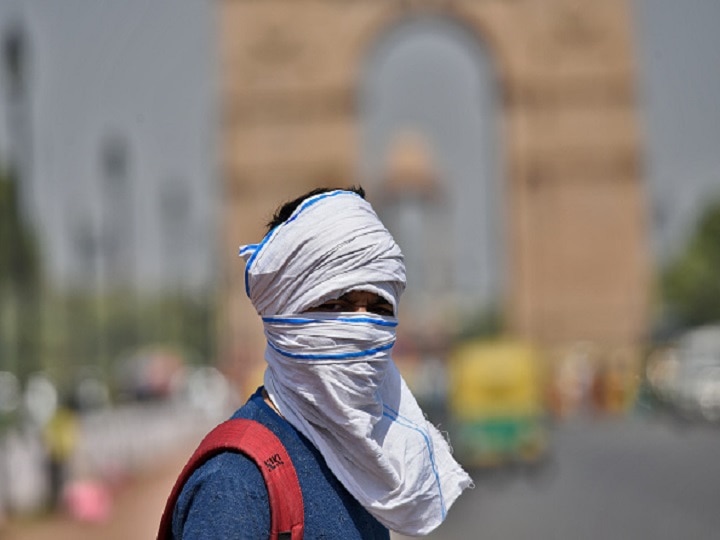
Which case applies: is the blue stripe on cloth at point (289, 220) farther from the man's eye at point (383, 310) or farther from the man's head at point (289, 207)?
the man's eye at point (383, 310)

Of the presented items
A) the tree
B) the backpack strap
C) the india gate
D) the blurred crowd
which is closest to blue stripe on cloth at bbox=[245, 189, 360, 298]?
the backpack strap

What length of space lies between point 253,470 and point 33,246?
7976 centimetres

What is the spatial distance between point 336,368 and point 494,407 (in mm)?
16995

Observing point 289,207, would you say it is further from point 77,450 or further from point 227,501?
point 77,450

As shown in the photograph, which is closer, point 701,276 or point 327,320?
point 327,320

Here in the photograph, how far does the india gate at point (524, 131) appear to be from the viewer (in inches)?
1489

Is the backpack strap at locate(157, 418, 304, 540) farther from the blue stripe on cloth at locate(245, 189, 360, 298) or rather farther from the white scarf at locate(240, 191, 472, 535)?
the blue stripe on cloth at locate(245, 189, 360, 298)

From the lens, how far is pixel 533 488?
1625cm

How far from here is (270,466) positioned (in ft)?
6.83

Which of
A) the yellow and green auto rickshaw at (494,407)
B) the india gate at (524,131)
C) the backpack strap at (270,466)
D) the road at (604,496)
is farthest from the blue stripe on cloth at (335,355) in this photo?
the india gate at (524,131)

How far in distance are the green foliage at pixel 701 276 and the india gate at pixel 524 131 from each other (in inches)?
1549

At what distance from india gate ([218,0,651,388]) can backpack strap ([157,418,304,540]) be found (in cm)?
3531

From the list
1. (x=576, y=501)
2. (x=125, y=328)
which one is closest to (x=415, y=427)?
(x=576, y=501)

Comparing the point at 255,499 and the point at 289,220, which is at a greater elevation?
the point at 289,220
